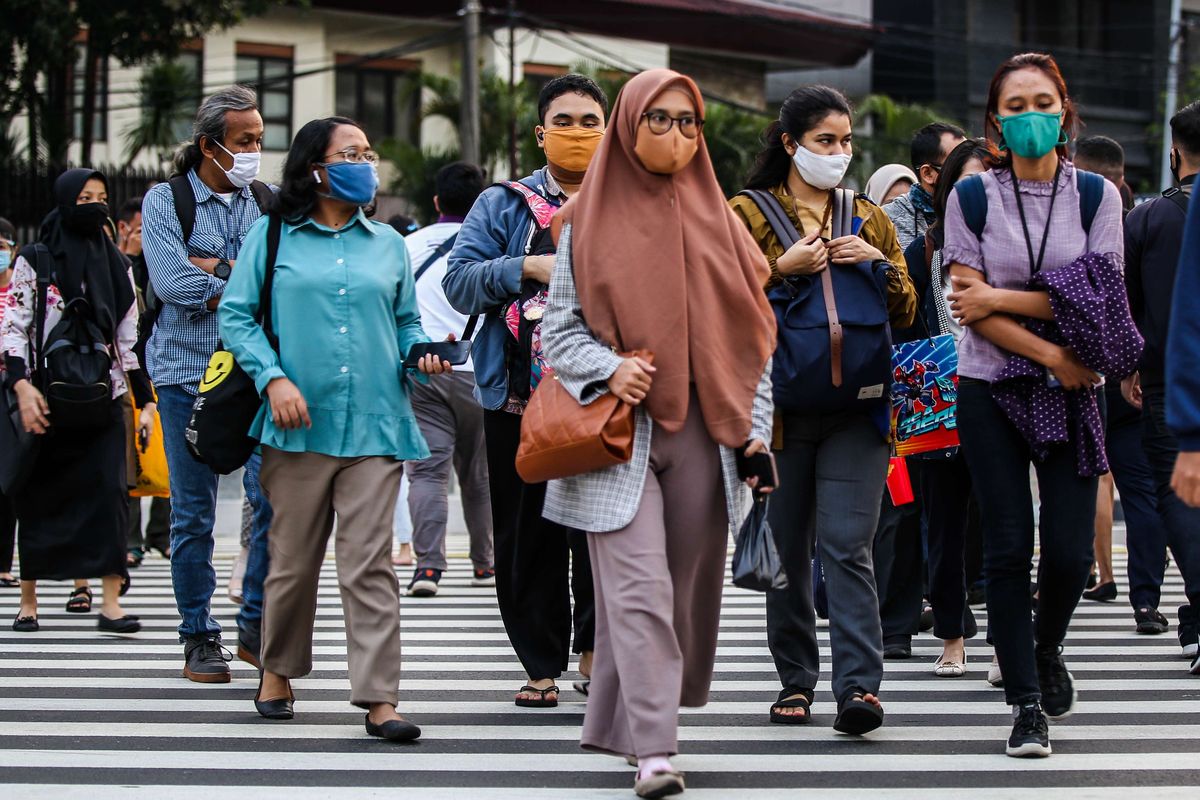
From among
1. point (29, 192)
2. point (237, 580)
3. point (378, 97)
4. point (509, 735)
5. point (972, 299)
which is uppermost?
point (378, 97)

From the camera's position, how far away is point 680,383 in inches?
197

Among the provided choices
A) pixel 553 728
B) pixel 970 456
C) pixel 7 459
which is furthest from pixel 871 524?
pixel 7 459

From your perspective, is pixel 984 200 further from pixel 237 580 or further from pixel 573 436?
pixel 237 580

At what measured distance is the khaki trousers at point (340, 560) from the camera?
5.67 metres

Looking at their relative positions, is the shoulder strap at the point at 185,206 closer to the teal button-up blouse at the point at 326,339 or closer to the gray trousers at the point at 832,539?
the teal button-up blouse at the point at 326,339

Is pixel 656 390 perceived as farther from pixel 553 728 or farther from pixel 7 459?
pixel 7 459

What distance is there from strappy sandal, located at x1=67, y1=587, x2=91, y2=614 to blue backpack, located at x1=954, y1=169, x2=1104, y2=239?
18.4 feet

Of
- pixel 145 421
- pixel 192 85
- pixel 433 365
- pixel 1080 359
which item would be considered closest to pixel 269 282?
pixel 433 365

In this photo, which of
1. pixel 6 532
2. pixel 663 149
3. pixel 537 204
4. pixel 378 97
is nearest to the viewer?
pixel 663 149

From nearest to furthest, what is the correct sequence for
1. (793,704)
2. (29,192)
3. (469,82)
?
(793,704) → (469,82) → (29,192)

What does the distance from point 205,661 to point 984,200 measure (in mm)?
3441

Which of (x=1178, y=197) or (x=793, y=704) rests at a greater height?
Result: (x=1178, y=197)

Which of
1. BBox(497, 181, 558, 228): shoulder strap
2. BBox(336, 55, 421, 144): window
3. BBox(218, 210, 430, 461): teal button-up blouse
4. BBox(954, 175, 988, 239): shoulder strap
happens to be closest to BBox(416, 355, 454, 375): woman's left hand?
BBox(218, 210, 430, 461): teal button-up blouse

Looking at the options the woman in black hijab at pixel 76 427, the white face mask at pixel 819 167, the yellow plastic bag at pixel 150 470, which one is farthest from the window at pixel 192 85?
the white face mask at pixel 819 167
